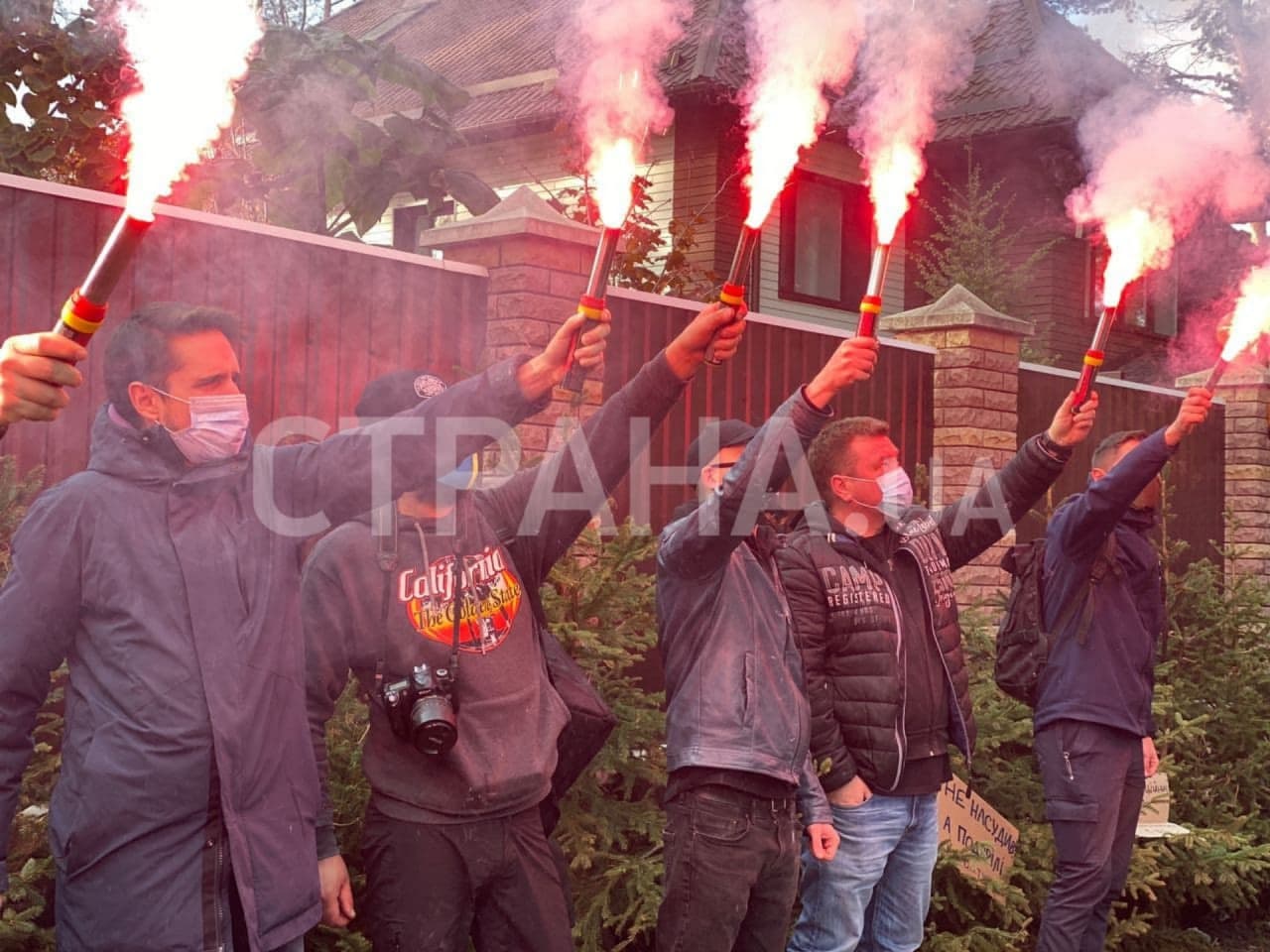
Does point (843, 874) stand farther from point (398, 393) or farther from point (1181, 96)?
point (1181, 96)

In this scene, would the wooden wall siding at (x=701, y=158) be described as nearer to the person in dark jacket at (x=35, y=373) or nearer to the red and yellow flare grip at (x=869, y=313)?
the red and yellow flare grip at (x=869, y=313)

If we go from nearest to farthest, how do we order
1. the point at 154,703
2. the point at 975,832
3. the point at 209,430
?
the point at 154,703 → the point at 209,430 → the point at 975,832

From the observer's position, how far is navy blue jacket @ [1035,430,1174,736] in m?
5.46

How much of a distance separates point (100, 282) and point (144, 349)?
937mm

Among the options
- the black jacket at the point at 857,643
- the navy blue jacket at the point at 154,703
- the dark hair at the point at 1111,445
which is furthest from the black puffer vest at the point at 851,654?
the navy blue jacket at the point at 154,703

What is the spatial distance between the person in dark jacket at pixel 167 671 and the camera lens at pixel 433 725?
1.19 feet

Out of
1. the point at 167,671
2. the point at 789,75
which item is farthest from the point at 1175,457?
the point at 167,671

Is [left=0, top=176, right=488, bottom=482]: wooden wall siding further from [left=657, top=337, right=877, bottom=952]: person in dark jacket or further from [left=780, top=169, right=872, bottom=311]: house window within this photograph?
[left=780, top=169, right=872, bottom=311]: house window

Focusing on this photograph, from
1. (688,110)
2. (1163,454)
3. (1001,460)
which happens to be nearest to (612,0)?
(1163,454)

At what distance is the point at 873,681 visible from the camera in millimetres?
4773

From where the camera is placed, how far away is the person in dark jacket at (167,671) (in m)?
2.93

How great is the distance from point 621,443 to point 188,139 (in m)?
1.44

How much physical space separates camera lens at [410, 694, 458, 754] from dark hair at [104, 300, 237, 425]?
0.97 meters

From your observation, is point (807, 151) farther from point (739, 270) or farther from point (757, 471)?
point (739, 270)
